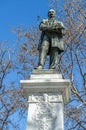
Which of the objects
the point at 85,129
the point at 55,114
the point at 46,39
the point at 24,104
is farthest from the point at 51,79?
the point at 24,104

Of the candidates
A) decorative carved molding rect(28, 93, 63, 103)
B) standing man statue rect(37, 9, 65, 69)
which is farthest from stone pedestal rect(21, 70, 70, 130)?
standing man statue rect(37, 9, 65, 69)

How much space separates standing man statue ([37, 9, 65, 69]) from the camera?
8664mm

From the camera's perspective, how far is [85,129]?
599 inches

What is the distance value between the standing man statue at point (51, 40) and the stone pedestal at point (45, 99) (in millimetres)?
806

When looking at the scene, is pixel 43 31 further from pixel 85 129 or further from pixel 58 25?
pixel 85 129

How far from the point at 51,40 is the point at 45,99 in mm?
1940

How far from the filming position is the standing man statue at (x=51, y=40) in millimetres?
8664

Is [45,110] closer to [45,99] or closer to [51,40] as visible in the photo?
[45,99]

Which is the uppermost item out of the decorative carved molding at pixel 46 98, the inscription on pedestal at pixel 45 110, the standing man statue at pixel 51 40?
the standing man statue at pixel 51 40

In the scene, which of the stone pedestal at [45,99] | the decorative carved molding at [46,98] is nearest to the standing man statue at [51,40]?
the stone pedestal at [45,99]

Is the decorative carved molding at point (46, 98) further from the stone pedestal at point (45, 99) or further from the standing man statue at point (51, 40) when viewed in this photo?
the standing man statue at point (51, 40)

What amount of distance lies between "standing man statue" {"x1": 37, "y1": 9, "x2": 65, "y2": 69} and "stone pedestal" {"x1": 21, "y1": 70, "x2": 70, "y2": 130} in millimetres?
806

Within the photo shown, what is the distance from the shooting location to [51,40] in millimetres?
8820

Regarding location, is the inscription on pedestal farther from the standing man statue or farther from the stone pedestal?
the standing man statue
